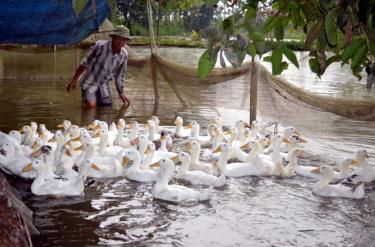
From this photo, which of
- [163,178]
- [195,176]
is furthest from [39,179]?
[195,176]

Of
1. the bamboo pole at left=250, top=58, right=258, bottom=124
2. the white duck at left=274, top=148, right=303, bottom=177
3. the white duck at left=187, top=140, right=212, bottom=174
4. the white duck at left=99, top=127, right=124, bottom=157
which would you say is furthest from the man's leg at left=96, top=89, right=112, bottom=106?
the white duck at left=274, top=148, right=303, bottom=177

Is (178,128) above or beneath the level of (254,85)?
beneath

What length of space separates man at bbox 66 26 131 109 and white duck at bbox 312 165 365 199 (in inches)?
190

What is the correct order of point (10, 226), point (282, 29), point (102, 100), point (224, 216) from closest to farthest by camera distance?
point (282, 29) < point (10, 226) < point (224, 216) < point (102, 100)

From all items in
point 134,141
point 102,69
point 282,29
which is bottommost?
point 134,141

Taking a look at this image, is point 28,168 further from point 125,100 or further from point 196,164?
point 125,100

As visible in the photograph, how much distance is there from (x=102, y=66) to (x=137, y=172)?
4.39 metres

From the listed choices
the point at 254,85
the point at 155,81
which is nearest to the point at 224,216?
the point at 254,85

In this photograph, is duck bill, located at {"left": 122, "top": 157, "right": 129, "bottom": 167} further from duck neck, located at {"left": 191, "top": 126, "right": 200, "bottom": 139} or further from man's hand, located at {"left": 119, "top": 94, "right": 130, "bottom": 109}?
man's hand, located at {"left": 119, "top": 94, "right": 130, "bottom": 109}

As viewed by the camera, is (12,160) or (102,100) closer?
(12,160)

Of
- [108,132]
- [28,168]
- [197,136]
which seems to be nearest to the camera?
[28,168]

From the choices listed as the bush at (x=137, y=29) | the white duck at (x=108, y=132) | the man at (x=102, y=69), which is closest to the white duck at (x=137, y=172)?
the white duck at (x=108, y=132)

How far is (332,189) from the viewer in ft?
17.5

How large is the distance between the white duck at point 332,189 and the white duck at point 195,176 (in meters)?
0.93
